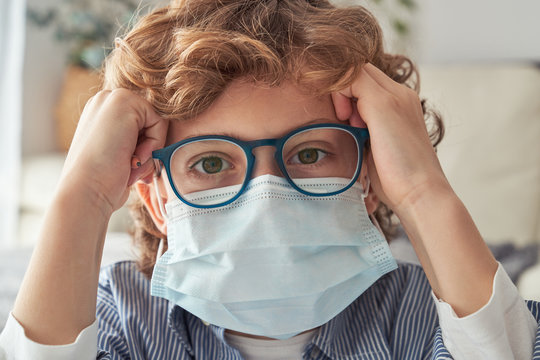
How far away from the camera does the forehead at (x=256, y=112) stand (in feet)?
3.18

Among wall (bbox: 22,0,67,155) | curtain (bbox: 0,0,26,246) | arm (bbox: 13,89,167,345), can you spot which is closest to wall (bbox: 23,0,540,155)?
wall (bbox: 22,0,67,155)

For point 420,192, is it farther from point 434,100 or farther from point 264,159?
point 434,100

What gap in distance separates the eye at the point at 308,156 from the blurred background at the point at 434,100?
590 millimetres

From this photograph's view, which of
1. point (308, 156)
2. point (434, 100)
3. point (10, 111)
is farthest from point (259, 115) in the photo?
point (10, 111)

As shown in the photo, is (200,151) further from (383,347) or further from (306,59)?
(383,347)

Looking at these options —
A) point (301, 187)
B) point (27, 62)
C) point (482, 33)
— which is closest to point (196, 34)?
point (301, 187)

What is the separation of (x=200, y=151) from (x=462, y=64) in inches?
90.7

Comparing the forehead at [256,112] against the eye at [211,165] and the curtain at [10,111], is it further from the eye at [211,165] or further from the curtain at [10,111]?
the curtain at [10,111]

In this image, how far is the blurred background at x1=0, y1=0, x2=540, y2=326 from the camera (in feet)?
7.66

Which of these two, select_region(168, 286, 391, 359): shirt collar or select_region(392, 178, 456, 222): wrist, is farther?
select_region(168, 286, 391, 359): shirt collar

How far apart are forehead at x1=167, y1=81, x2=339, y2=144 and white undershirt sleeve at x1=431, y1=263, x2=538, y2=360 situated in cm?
36

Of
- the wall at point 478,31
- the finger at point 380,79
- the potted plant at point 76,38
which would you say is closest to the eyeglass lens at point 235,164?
the finger at point 380,79

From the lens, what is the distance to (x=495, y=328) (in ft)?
2.89

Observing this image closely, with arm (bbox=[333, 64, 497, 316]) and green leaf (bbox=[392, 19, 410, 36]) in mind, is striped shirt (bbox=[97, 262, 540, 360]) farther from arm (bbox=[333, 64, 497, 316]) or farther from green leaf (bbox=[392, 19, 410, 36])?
green leaf (bbox=[392, 19, 410, 36])
